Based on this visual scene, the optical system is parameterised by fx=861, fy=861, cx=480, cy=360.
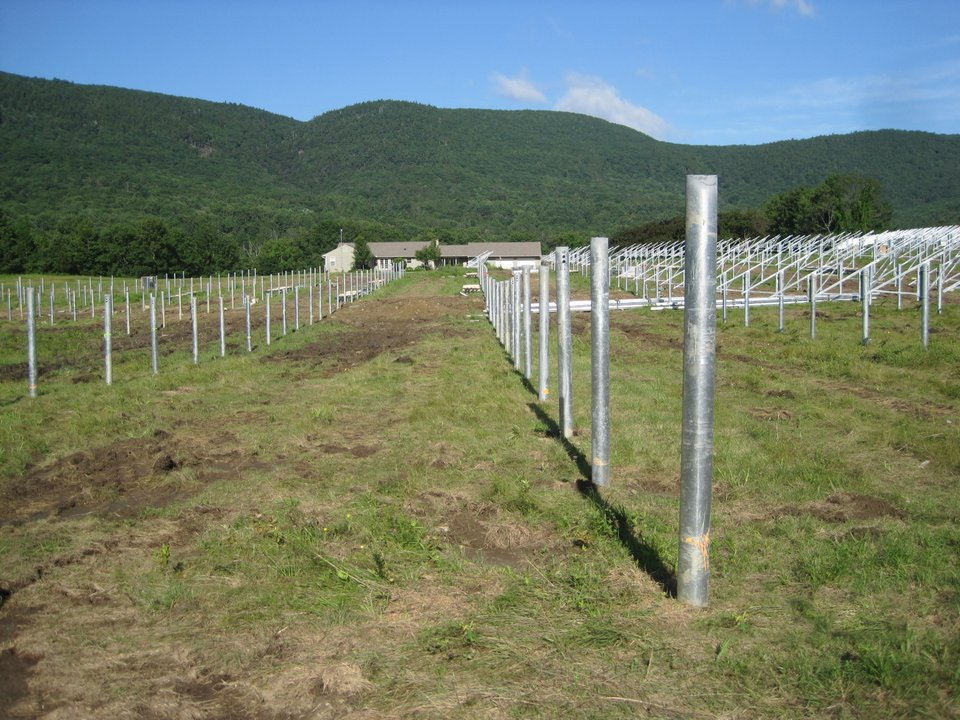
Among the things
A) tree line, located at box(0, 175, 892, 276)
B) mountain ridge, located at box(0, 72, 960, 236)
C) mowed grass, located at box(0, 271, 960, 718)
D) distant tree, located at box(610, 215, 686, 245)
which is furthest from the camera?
mountain ridge, located at box(0, 72, 960, 236)

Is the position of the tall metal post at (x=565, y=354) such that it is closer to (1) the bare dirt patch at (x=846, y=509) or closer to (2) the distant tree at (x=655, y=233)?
(1) the bare dirt patch at (x=846, y=509)


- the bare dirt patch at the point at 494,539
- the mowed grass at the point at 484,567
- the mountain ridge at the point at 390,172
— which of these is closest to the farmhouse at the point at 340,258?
the mountain ridge at the point at 390,172

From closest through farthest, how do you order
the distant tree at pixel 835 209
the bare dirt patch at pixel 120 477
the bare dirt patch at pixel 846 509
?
1. the bare dirt patch at pixel 846 509
2. the bare dirt patch at pixel 120 477
3. the distant tree at pixel 835 209

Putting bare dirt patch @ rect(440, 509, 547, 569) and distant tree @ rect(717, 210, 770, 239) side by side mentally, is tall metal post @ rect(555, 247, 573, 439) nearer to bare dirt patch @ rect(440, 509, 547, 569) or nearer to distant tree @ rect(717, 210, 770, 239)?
bare dirt patch @ rect(440, 509, 547, 569)

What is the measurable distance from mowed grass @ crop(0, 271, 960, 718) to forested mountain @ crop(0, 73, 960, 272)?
10960 centimetres

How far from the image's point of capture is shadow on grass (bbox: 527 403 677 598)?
470 centimetres

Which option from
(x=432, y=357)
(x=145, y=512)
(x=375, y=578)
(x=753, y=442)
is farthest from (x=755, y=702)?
(x=432, y=357)

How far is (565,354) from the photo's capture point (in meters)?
8.66

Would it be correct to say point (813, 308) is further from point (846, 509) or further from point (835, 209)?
point (835, 209)

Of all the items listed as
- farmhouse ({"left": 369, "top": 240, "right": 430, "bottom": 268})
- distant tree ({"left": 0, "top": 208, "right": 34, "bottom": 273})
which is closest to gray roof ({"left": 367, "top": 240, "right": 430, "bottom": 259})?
farmhouse ({"left": 369, "top": 240, "right": 430, "bottom": 268})

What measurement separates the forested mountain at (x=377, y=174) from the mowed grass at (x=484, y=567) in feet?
360

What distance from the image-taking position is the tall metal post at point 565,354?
28.0 ft

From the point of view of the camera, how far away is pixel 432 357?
54.7ft

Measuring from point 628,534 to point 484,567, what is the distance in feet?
3.38
